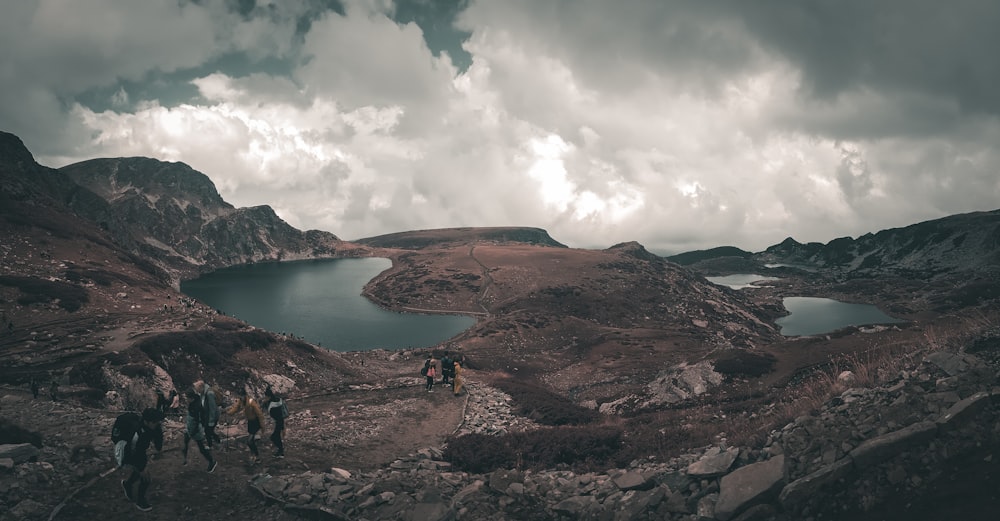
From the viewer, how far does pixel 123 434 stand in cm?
1343

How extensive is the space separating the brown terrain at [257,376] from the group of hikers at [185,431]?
55cm

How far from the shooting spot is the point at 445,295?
513ft

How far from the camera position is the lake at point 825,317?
459ft

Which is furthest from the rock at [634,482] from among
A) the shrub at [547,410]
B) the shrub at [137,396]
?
the shrub at [137,396]

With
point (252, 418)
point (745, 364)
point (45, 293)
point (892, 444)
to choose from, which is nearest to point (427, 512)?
point (252, 418)

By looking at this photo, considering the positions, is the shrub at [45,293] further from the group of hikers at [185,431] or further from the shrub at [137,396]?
the group of hikers at [185,431]

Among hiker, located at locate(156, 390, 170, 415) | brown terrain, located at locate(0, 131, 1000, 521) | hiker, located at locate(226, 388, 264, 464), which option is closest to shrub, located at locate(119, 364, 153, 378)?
brown terrain, located at locate(0, 131, 1000, 521)

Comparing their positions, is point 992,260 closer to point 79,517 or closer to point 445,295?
point 445,295

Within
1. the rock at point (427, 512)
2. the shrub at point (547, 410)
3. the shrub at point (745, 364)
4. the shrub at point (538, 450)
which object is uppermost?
the rock at point (427, 512)

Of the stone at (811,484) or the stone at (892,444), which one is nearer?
the stone at (892,444)

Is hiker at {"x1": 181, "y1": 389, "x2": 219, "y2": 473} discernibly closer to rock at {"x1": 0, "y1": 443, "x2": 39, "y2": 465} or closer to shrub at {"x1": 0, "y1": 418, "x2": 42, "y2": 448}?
rock at {"x1": 0, "y1": 443, "x2": 39, "y2": 465}

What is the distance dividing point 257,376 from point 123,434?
31.6m

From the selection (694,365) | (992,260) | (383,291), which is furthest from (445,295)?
(992,260)

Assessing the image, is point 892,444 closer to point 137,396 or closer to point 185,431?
point 185,431
